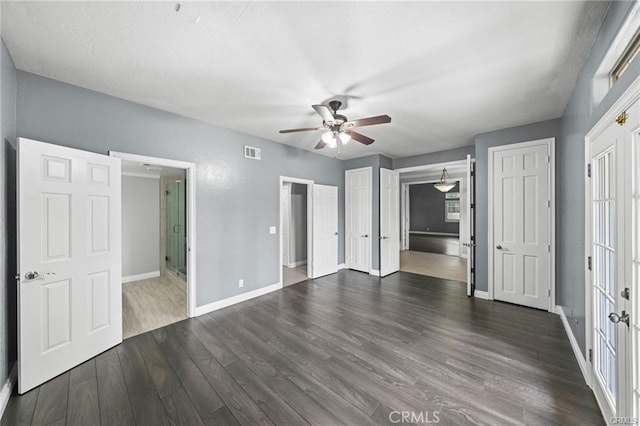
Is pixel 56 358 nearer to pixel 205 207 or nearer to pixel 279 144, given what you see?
pixel 205 207

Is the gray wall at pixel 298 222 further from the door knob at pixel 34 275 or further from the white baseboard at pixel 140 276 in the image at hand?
the door knob at pixel 34 275

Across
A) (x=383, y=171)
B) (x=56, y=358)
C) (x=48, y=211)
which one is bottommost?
(x=56, y=358)

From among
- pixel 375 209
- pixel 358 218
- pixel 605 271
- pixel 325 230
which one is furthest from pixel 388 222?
pixel 605 271

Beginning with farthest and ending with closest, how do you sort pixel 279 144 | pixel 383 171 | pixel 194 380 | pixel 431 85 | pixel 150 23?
pixel 383 171 → pixel 279 144 → pixel 431 85 → pixel 194 380 → pixel 150 23

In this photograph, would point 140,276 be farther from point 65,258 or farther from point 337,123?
point 337,123

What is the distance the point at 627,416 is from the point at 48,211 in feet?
14.1

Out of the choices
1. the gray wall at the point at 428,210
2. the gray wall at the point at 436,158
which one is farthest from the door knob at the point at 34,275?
the gray wall at the point at 428,210

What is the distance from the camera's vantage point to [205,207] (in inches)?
134

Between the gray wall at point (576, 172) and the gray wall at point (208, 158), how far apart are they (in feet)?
12.6

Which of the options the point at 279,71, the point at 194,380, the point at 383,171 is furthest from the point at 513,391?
the point at 383,171

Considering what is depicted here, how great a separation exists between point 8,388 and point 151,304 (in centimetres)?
185

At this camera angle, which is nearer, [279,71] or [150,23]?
[150,23]

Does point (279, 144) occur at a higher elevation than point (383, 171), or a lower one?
higher

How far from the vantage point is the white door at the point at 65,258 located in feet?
6.31
